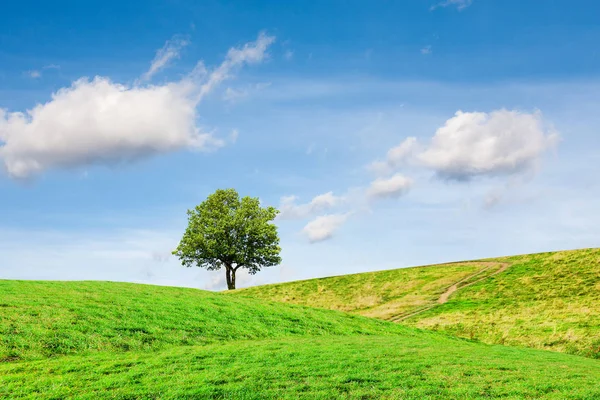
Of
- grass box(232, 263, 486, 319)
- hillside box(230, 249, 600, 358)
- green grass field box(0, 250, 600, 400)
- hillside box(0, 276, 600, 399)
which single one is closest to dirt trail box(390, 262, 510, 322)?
hillside box(230, 249, 600, 358)

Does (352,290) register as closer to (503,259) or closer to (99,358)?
(503,259)

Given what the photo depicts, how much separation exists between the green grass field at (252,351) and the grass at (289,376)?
61 millimetres

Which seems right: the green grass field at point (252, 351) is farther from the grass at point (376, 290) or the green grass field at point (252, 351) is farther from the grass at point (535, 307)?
the grass at point (376, 290)

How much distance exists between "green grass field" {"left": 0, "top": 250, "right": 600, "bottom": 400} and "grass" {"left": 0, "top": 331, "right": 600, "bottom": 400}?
2.4 inches

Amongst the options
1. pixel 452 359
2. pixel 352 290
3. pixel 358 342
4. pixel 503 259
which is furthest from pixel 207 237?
pixel 452 359

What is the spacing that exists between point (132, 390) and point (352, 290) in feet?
175

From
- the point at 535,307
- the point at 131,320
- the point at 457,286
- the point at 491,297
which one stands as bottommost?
the point at 535,307

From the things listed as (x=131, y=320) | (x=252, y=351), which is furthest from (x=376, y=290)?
(x=252, y=351)

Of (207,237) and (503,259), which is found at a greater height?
(207,237)

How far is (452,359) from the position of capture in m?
20.7

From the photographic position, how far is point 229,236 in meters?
74.4

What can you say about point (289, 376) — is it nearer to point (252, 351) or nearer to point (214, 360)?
point (214, 360)

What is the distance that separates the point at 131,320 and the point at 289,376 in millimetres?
12724

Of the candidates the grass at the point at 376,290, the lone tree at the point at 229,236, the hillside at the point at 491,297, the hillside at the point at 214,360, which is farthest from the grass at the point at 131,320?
the lone tree at the point at 229,236
